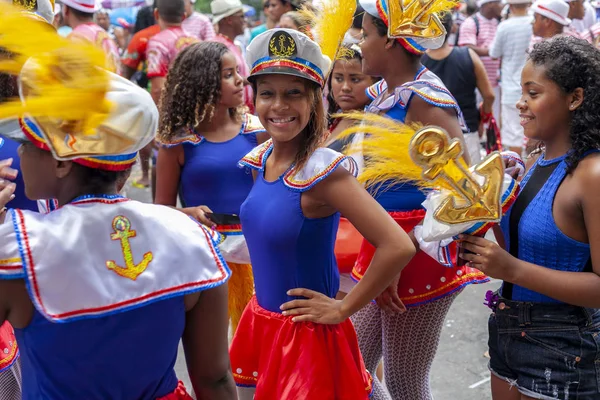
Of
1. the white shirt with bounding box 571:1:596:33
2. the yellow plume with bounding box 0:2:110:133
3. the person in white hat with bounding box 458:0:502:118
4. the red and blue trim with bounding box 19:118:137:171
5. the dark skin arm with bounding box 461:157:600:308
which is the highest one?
the yellow plume with bounding box 0:2:110:133

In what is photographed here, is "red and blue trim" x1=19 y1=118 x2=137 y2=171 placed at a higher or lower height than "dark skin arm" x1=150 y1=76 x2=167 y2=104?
A: higher

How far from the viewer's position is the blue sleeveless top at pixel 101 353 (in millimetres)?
1659

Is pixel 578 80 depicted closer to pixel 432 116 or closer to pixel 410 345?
pixel 432 116

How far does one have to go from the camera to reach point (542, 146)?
2646 mm

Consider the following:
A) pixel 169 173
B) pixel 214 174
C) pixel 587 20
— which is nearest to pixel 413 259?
pixel 214 174

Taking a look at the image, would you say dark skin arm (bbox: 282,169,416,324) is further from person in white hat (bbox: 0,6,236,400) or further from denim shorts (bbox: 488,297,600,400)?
person in white hat (bbox: 0,6,236,400)

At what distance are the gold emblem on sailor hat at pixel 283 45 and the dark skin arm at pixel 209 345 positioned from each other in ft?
3.32

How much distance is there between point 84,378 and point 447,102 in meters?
1.87

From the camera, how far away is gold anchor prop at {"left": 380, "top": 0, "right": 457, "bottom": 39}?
307cm

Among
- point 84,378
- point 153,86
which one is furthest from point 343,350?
point 153,86

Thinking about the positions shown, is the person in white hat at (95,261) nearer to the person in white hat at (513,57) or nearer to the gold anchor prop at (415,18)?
the gold anchor prop at (415,18)

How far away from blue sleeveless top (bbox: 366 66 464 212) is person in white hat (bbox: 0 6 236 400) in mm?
1325

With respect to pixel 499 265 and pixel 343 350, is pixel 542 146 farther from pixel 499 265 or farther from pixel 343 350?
pixel 343 350

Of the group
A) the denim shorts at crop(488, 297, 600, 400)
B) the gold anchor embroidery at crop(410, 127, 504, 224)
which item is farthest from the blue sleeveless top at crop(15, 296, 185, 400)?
the denim shorts at crop(488, 297, 600, 400)
